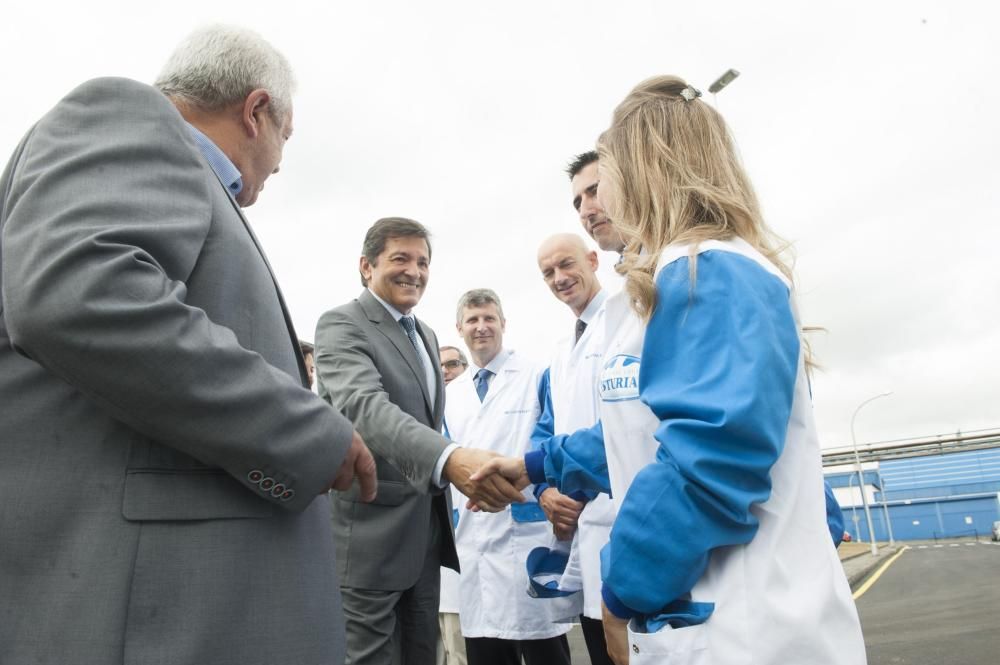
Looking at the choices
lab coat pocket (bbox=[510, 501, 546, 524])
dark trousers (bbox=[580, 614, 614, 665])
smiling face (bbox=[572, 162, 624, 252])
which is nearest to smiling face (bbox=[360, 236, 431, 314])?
smiling face (bbox=[572, 162, 624, 252])

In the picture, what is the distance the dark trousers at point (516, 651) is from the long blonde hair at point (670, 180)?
263 centimetres

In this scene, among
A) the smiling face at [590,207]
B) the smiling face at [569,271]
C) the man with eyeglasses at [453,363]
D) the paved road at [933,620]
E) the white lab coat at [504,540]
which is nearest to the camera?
the white lab coat at [504,540]

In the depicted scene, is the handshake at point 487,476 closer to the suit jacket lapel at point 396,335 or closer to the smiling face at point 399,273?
the suit jacket lapel at point 396,335

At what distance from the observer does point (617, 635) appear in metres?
1.59

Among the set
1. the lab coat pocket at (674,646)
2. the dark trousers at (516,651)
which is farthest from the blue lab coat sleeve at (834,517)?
the dark trousers at (516,651)

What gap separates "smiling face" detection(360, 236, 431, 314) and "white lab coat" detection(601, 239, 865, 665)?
200 centimetres

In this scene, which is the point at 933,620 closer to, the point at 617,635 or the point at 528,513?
the point at 528,513

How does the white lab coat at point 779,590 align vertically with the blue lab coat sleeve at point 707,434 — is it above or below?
below

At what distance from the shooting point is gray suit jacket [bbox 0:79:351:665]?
1.25 m

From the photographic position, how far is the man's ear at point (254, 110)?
1878 mm

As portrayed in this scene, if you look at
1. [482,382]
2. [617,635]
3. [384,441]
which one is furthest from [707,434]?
[482,382]

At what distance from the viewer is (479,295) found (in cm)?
545

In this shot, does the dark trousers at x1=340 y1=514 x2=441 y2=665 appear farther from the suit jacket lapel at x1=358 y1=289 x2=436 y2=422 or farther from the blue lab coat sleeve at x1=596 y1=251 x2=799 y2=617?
the blue lab coat sleeve at x1=596 y1=251 x2=799 y2=617

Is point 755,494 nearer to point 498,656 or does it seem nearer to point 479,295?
point 498,656
